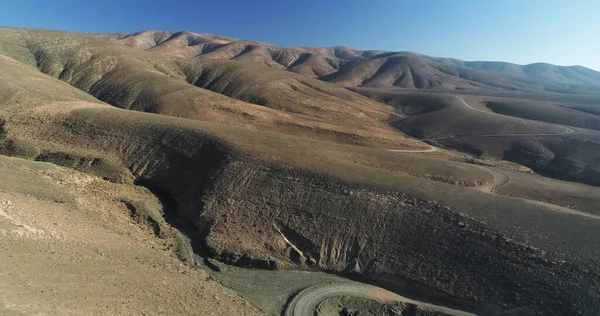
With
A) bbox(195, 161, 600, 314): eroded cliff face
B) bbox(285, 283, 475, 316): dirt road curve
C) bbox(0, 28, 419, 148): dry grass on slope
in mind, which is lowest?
bbox(285, 283, 475, 316): dirt road curve

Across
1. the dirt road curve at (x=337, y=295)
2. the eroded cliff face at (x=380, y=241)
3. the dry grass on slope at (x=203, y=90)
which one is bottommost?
the dirt road curve at (x=337, y=295)

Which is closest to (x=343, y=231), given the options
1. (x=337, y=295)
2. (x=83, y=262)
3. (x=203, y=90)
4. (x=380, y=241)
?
(x=380, y=241)

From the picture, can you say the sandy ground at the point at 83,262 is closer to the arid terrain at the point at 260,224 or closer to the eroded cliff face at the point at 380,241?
the arid terrain at the point at 260,224

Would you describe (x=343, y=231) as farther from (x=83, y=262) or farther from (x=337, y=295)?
(x=83, y=262)

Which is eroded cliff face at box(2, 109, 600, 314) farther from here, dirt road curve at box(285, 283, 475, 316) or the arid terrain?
dirt road curve at box(285, 283, 475, 316)

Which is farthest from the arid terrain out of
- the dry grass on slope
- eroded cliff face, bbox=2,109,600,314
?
the dry grass on slope

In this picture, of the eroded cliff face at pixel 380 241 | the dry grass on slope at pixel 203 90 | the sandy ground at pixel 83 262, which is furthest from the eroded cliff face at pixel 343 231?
the dry grass on slope at pixel 203 90
